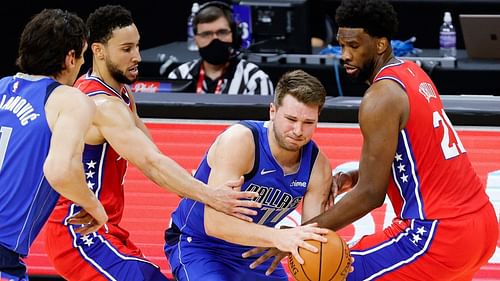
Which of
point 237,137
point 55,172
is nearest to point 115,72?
point 237,137

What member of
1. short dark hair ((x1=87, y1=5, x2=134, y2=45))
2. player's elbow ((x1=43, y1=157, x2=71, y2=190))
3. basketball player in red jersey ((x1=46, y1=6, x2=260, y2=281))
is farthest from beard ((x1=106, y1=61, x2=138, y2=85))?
player's elbow ((x1=43, y1=157, x2=71, y2=190))

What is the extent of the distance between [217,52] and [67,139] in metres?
3.83

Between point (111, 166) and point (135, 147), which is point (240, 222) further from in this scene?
point (111, 166)

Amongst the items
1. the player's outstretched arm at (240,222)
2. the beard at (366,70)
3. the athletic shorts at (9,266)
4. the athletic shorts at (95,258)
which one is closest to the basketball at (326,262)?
the player's outstretched arm at (240,222)

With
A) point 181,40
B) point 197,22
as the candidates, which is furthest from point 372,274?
point 181,40

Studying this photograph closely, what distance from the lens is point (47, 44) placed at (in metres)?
4.88

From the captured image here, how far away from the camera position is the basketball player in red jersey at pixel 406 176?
17.0 feet

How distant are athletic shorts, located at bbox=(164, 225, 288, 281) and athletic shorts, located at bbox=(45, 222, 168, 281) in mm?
182

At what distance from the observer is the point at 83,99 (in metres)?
4.80

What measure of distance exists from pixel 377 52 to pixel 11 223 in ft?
6.24

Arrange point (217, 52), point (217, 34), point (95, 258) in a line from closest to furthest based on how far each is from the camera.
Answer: point (95, 258)
point (217, 52)
point (217, 34)

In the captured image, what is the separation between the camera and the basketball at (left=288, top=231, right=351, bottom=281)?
503 centimetres

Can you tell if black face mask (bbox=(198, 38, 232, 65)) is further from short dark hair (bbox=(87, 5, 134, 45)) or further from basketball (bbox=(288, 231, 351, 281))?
basketball (bbox=(288, 231, 351, 281))

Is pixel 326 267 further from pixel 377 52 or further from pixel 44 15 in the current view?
pixel 44 15
